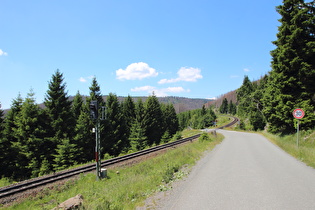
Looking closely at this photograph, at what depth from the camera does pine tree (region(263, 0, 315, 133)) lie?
18.3 metres

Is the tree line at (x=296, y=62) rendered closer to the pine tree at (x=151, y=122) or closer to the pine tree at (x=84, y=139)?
the pine tree at (x=84, y=139)

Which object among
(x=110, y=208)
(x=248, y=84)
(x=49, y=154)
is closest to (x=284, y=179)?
(x=110, y=208)

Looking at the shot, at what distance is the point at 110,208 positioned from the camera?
201 inches

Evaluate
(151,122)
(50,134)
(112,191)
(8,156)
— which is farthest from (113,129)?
(112,191)

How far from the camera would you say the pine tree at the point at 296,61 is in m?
18.3

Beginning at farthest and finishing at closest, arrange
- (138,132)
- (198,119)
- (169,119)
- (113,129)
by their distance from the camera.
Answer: (198,119), (169,119), (138,132), (113,129)

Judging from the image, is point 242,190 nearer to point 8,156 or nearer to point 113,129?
point 8,156

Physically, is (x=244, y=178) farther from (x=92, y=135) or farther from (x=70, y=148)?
(x=92, y=135)

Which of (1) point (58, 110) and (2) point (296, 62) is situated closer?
(2) point (296, 62)

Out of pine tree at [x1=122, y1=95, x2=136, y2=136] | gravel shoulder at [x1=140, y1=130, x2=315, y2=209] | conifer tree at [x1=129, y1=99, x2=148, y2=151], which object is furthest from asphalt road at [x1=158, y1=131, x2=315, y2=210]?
pine tree at [x1=122, y1=95, x2=136, y2=136]

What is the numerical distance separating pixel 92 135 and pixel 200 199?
23355 millimetres

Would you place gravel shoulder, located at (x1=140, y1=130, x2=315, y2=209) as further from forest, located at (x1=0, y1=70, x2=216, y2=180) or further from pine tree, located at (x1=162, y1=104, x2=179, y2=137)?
pine tree, located at (x1=162, y1=104, x2=179, y2=137)

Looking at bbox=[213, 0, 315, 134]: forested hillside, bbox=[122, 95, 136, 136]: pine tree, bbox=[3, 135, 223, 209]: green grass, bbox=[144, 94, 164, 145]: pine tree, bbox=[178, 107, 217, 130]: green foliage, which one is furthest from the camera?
bbox=[178, 107, 217, 130]: green foliage

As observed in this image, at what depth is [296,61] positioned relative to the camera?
18.4 metres
